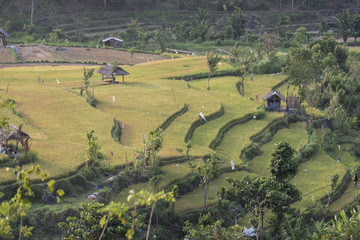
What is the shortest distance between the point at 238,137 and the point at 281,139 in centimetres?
286

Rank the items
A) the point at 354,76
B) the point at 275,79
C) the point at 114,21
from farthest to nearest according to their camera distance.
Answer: the point at 114,21, the point at 275,79, the point at 354,76

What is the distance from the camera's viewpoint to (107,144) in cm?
2241

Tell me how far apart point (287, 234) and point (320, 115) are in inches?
605

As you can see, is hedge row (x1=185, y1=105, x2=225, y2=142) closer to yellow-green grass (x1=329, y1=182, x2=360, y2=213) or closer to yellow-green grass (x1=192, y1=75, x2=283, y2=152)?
yellow-green grass (x1=192, y1=75, x2=283, y2=152)

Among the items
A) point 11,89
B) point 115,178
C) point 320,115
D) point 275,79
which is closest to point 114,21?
point 275,79

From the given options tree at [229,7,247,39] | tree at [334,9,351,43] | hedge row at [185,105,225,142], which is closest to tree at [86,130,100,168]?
hedge row at [185,105,225,142]

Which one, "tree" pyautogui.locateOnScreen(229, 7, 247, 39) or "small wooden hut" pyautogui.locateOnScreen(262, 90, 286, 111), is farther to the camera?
"tree" pyautogui.locateOnScreen(229, 7, 247, 39)

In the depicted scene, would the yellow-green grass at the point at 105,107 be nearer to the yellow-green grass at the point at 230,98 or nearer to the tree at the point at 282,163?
the yellow-green grass at the point at 230,98

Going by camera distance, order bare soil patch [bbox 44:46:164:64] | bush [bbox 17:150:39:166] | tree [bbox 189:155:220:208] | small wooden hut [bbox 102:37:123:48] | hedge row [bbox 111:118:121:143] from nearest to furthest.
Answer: tree [bbox 189:155:220:208] → bush [bbox 17:150:39:166] → hedge row [bbox 111:118:121:143] → bare soil patch [bbox 44:46:164:64] → small wooden hut [bbox 102:37:123:48]

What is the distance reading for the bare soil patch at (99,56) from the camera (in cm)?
4753

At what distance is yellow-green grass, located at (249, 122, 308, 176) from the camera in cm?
2427

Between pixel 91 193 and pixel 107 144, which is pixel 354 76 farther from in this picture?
pixel 91 193

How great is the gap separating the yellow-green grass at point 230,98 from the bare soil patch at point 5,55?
18.4 meters

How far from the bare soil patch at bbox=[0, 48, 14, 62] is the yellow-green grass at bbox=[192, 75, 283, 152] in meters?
18.4
